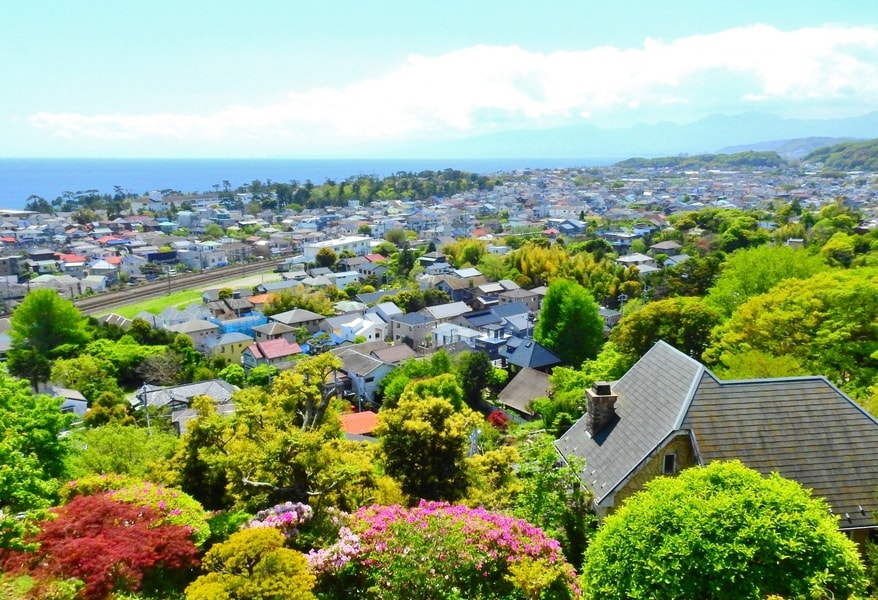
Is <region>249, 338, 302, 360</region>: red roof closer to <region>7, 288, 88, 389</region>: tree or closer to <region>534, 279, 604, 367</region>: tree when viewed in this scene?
<region>7, 288, 88, 389</region>: tree

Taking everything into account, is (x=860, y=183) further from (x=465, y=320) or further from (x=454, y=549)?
(x=454, y=549)

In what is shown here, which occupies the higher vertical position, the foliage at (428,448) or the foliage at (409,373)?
the foliage at (428,448)

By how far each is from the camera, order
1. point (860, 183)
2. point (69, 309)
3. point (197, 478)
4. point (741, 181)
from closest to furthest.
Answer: point (197, 478) < point (69, 309) < point (860, 183) < point (741, 181)

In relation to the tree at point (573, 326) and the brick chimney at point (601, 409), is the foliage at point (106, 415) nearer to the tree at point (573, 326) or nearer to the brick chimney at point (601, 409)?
the brick chimney at point (601, 409)

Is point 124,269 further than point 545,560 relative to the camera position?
Yes

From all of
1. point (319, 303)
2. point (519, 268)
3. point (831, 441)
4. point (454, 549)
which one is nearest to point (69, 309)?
point (319, 303)

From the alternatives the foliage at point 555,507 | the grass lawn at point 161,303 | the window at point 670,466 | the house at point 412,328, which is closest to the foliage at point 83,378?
the grass lawn at point 161,303
